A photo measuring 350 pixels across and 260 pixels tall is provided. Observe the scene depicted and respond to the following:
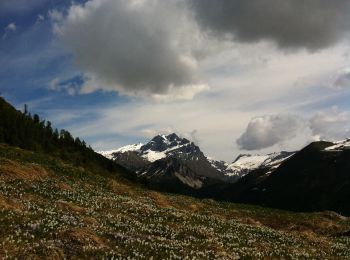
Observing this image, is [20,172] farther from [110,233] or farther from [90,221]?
[110,233]

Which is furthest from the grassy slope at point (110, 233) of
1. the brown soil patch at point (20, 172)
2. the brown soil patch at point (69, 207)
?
the brown soil patch at point (20, 172)

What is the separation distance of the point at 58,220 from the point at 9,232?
4900 millimetres

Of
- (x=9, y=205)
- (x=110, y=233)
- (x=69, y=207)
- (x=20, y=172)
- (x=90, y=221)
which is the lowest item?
(x=110, y=233)

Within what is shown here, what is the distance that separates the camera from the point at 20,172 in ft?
159

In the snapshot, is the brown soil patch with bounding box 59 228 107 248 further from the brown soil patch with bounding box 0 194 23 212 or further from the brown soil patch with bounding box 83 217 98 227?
the brown soil patch with bounding box 0 194 23 212

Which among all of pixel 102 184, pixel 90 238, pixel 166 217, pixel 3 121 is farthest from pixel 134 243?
pixel 3 121

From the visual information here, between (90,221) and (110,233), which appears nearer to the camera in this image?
(110,233)

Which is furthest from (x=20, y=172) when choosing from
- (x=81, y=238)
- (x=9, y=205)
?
(x=81, y=238)

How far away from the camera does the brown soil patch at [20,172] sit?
148 feet

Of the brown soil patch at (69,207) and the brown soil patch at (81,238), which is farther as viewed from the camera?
the brown soil patch at (69,207)

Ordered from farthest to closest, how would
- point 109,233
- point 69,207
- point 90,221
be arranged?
point 69,207 → point 90,221 → point 109,233

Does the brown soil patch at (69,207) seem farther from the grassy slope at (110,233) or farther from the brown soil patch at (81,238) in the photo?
the brown soil patch at (81,238)

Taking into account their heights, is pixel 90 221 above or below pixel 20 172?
below

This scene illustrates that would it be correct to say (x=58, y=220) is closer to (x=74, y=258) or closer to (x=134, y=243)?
(x=134, y=243)
